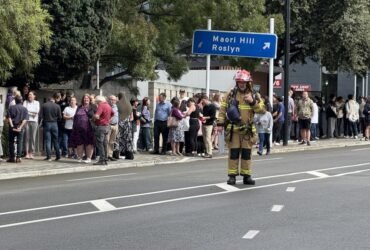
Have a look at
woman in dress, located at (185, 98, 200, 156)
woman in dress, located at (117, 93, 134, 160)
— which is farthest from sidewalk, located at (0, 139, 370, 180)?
woman in dress, located at (185, 98, 200, 156)

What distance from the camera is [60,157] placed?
61.7 feet

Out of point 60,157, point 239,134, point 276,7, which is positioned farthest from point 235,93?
point 276,7

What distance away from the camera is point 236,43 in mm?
23406

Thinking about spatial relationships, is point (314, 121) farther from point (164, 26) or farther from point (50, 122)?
point (50, 122)

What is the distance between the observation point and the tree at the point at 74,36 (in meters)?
20.3

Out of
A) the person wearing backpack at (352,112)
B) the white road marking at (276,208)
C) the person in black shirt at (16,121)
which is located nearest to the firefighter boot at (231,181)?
the white road marking at (276,208)

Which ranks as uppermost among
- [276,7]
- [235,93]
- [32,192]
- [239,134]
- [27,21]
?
[276,7]

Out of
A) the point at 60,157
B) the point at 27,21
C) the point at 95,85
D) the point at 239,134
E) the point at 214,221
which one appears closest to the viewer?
the point at 214,221

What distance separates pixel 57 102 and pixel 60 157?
5.65ft

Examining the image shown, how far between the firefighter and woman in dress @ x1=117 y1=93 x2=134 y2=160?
6.86 meters

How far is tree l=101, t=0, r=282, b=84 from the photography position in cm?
2350

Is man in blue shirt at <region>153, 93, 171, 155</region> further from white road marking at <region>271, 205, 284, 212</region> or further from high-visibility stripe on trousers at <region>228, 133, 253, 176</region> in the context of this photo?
white road marking at <region>271, 205, 284, 212</region>

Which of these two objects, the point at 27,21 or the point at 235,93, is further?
the point at 27,21

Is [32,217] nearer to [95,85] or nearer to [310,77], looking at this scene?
[95,85]
